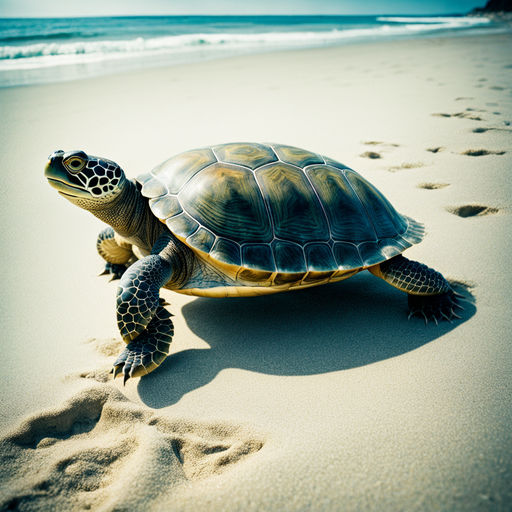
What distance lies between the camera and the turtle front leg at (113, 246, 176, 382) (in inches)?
75.4

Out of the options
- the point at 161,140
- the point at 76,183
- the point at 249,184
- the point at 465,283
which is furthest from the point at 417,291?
the point at 161,140

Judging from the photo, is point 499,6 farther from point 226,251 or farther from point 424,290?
point 226,251

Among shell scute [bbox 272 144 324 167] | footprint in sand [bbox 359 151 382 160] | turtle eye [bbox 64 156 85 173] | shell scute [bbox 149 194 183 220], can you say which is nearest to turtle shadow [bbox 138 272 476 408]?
shell scute [bbox 149 194 183 220]

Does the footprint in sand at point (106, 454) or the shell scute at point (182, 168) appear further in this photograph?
the shell scute at point (182, 168)

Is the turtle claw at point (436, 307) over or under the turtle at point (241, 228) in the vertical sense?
under

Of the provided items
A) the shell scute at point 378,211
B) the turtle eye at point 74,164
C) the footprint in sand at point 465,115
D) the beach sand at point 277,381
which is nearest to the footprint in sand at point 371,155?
the beach sand at point 277,381

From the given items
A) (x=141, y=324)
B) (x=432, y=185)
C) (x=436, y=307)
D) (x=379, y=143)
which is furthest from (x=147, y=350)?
(x=379, y=143)

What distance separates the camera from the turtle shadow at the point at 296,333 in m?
1.96

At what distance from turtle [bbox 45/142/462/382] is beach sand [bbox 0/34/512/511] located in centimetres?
22

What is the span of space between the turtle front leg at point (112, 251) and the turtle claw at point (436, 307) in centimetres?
203

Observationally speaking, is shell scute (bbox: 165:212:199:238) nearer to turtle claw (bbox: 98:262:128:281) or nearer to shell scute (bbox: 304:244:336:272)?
shell scute (bbox: 304:244:336:272)

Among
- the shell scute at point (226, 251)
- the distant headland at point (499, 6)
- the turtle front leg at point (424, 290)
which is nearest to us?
the shell scute at point (226, 251)

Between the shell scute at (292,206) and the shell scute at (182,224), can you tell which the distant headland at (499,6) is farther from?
the shell scute at (182,224)

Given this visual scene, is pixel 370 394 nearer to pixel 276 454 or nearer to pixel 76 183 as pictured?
pixel 276 454
